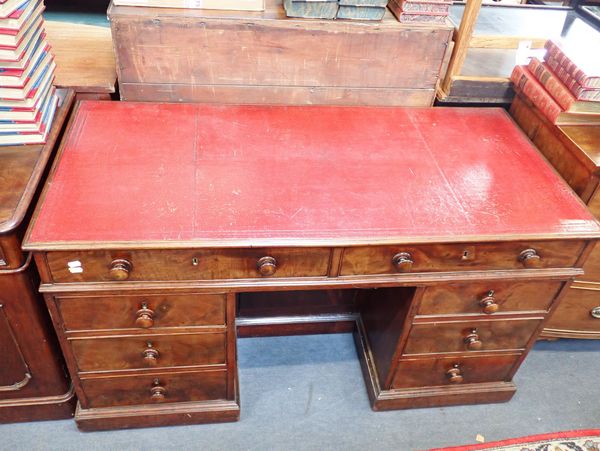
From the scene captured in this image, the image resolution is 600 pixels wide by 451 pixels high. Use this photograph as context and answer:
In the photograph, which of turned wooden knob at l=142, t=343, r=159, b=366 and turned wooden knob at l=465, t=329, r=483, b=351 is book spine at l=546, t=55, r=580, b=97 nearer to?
turned wooden knob at l=465, t=329, r=483, b=351

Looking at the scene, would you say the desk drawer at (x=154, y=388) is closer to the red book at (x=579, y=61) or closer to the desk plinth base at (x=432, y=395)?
the desk plinth base at (x=432, y=395)

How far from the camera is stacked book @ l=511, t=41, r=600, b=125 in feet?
5.61

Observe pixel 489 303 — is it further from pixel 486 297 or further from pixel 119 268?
pixel 119 268

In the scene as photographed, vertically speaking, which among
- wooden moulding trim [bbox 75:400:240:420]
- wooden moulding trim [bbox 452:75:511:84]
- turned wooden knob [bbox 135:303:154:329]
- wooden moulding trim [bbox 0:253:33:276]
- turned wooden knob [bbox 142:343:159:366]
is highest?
wooden moulding trim [bbox 452:75:511:84]

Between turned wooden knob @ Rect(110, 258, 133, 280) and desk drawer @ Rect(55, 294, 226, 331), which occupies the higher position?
turned wooden knob @ Rect(110, 258, 133, 280)

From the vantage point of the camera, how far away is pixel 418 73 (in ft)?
6.21

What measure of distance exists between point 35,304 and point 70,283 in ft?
0.64

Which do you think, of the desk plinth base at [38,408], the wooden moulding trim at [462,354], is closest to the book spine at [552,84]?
the wooden moulding trim at [462,354]

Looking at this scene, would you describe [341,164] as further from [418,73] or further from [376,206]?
[418,73]

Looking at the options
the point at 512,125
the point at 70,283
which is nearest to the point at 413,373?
the point at 512,125

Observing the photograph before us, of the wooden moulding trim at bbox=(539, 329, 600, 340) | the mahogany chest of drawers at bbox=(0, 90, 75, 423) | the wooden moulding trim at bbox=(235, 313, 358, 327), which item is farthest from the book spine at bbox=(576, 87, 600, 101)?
the mahogany chest of drawers at bbox=(0, 90, 75, 423)

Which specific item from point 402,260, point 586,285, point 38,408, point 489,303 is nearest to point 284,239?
point 402,260

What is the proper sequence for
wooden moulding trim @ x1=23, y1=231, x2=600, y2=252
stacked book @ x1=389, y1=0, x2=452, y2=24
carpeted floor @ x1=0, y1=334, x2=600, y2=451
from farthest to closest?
carpeted floor @ x1=0, y1=334, x2=600, y2=451
stacked book @ x1=389, y1=0, x2=452, y2=24
wooden moulding trim @ x1=23, y1=231, x2=600, y2=252

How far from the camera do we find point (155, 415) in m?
1.85
